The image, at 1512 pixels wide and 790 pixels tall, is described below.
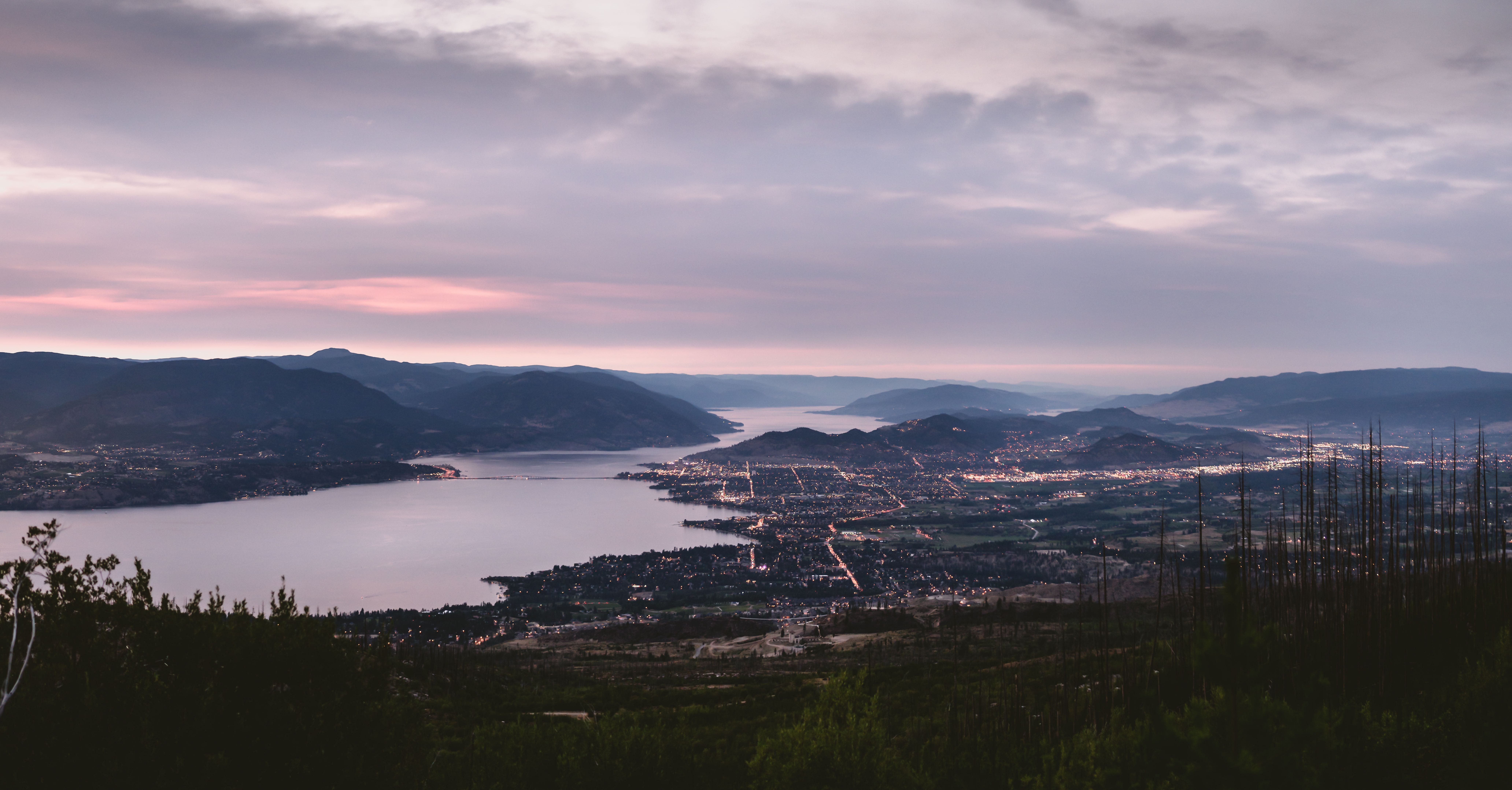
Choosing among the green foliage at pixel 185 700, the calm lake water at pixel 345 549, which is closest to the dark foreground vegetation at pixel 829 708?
the green foliage at pixel 185 700

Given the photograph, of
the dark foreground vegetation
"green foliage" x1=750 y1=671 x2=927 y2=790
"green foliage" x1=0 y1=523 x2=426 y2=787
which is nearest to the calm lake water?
the dark foreground vegetation

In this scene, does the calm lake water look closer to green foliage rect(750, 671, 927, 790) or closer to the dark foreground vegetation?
the dark foreground vegetation

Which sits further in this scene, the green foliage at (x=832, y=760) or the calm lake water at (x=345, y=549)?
the calm lake water at (x=345, y=549)

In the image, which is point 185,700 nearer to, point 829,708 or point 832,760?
point 832,760

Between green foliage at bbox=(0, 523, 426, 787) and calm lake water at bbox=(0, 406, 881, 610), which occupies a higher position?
green foliage at bbox=(0, 523, 426, 787)

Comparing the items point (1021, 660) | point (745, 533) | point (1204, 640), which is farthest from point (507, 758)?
point (745, 533)

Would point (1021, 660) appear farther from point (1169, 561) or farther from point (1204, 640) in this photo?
point (1169, 561)

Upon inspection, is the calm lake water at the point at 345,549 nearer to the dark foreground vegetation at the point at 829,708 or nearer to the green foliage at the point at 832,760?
the dark foreground vegetation at the point at 829,708

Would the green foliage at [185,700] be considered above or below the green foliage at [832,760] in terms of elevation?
above
